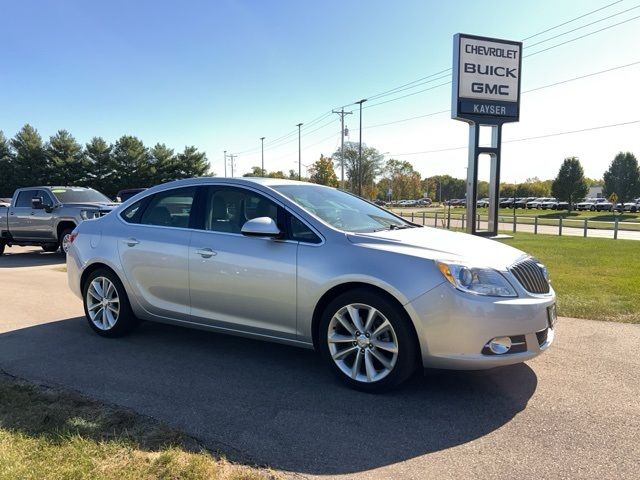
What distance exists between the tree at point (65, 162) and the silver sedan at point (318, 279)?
62788mm

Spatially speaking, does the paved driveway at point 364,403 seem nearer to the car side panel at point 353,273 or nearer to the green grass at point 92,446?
the green grass at point 92,446

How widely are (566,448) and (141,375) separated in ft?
10.7

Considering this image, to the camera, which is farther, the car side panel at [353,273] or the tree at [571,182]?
the tree at [571,182]

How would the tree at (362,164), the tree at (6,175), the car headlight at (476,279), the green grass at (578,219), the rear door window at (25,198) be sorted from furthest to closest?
the tree at (362,164) < the tree at (6,175) < the green grass at (578,219) < the rear door window at (25,198) < the car headlight at (476,279)

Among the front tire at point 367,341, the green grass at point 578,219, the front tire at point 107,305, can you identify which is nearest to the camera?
the front tire at point 367,341

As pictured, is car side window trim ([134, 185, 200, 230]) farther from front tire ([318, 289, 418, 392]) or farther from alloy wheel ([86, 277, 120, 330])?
front tire ([318, 289, 418, 392])

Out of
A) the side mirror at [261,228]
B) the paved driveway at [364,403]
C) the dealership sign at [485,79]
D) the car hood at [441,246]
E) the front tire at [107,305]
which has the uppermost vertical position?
the dealership sign at [485,79]

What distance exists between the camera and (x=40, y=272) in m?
10.7

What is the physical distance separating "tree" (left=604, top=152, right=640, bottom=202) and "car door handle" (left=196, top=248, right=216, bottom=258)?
217 feet

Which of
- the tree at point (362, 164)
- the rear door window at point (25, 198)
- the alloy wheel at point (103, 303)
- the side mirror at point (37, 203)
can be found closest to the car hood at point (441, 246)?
the alloy wheel at point (103, 303)

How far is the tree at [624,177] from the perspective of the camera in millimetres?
59781

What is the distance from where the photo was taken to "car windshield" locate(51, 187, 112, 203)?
1371 cm

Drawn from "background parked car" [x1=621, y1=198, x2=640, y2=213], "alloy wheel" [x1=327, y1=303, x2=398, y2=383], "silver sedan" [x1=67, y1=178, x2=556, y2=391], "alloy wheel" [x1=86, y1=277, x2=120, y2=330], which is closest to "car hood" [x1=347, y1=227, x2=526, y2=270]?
"silver sedan" [x1=67, y1=178, x2=556, y2=391]

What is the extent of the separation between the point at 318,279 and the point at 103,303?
275 centimetres
